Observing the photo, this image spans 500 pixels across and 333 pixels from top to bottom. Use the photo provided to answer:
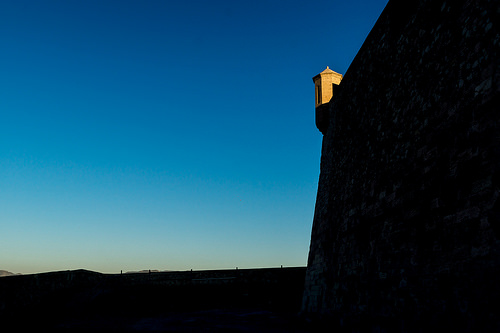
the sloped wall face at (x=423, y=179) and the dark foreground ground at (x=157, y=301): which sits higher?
the sloped wall face at (x=423, y=179)

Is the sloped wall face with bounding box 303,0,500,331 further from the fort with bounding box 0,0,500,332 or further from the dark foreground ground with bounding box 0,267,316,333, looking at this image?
the dark foreground ground with bounding box 0,267,316,333

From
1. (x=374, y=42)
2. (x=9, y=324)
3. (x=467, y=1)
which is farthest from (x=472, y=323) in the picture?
(x=9, y=324)

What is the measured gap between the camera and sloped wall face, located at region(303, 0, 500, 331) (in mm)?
4125

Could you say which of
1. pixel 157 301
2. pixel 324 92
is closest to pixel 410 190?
pixel 324 92

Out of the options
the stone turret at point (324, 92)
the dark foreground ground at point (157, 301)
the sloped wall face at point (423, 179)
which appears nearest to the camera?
→ the sloped wall face at point (423, 179)

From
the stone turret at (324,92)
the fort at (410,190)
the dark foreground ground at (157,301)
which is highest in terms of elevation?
the stone turret at (324,92)

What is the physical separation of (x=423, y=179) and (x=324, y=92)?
9.03 meters

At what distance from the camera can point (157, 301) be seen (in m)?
17.0

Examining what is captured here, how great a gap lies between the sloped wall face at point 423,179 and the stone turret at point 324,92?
4.25 meters

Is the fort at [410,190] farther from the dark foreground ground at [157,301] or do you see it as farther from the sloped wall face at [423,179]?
the dark foreground ground at [157,301]

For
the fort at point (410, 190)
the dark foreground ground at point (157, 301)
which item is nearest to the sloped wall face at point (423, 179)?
the fort at point (410, 190)

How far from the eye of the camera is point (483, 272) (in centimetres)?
385

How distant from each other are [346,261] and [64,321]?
→ 987 cm

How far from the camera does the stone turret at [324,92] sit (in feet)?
45.1
